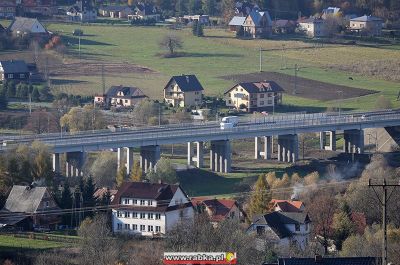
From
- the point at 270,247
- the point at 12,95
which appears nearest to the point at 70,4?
the point at 12,95

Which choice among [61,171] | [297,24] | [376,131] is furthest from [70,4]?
[61,171]

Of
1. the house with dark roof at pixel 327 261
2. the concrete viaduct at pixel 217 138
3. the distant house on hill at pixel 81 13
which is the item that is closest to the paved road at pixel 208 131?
the concrete viaduct at pixel 217 138

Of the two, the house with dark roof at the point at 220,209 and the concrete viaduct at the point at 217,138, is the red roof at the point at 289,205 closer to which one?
the house with dark roof at the point at 220,209

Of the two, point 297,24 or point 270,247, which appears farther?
point 297,24

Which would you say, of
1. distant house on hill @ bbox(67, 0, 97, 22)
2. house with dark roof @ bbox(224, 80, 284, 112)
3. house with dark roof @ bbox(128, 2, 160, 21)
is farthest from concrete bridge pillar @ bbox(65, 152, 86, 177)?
distant house on hill @ bbox(67, 0, 97, 22)

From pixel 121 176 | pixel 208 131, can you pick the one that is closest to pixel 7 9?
pixel 208 131

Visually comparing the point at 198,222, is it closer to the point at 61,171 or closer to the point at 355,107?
the point at 61,171

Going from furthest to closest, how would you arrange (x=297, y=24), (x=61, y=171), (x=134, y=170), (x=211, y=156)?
(x=297, y=24), (x=211, y=156), (x=61, y=171), (x=134, y=170)

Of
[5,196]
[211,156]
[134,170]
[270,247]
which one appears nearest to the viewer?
[270,247]
